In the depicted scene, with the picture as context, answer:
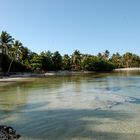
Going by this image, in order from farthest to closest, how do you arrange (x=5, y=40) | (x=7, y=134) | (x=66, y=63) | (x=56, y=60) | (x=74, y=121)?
(x=66, y=63), (x=56, y=60), (x=5, y=40), (x=74, y=121), (x=7, y=134)

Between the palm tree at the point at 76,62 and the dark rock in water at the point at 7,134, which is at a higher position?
the palm tree at the point at 76,62

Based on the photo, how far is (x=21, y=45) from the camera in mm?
90125

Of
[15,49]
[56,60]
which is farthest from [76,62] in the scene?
[15,49]

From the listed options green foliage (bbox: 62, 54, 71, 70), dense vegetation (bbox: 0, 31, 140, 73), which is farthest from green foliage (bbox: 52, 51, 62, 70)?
green foliage (bbox: 62, 54, 71, 70)

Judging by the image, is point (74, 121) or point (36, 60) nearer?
point (74, 121)

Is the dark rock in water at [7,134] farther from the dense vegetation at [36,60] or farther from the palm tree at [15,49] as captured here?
the palm tree at [15,49]

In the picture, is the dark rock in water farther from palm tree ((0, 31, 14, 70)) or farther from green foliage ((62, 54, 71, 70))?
green foliage ((62, 54, 71, 70))

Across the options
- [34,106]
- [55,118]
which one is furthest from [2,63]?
[55,118]

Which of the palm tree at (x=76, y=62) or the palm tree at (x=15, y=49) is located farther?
the palm tree at (x=76, y=62)

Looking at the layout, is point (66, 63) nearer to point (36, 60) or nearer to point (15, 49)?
point (36, 60)

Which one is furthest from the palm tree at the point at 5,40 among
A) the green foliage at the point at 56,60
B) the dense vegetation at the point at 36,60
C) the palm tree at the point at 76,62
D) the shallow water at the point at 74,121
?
the shallow water at the point at 74,121

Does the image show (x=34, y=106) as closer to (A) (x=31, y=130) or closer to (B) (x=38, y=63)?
(A) (x=31, y=130)

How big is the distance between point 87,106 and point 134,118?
17.3ft

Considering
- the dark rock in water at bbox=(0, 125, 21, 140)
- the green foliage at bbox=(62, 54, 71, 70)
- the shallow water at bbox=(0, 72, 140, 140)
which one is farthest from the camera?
the green foliage at bbox=(62, 54, 71, 70)
